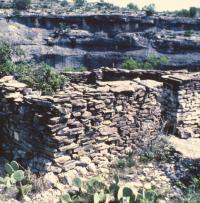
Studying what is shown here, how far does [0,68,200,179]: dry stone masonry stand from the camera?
17.1 ft

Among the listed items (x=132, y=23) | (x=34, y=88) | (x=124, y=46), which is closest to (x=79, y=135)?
(x=34, y=88)

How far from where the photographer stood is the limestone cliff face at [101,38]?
48438mm

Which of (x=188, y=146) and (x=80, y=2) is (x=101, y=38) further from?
(x=188, y=146)

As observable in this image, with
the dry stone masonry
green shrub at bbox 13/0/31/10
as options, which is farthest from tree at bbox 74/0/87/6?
the dry stone masonry

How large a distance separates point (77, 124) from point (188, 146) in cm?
232

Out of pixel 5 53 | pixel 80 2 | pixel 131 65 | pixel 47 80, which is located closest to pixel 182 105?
pixel 47 80

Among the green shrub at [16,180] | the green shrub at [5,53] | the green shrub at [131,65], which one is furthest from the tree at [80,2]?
the green shrub at [16,180]

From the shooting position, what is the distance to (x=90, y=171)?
552 cm

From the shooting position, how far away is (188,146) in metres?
6.61

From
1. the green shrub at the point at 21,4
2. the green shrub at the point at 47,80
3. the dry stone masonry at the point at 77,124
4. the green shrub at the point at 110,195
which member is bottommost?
the green shrub at the point at 110,195

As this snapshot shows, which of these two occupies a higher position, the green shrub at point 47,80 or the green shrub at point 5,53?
the green shrub at point 5,53

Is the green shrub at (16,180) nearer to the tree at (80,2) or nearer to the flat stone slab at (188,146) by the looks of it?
the flat stone slab at (188,146)

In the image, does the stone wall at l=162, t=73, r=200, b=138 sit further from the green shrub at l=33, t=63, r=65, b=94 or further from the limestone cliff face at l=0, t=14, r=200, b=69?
the limestone cliff face at l=0, t=14, r=200, b=69

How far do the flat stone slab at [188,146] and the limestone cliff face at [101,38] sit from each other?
125ft
